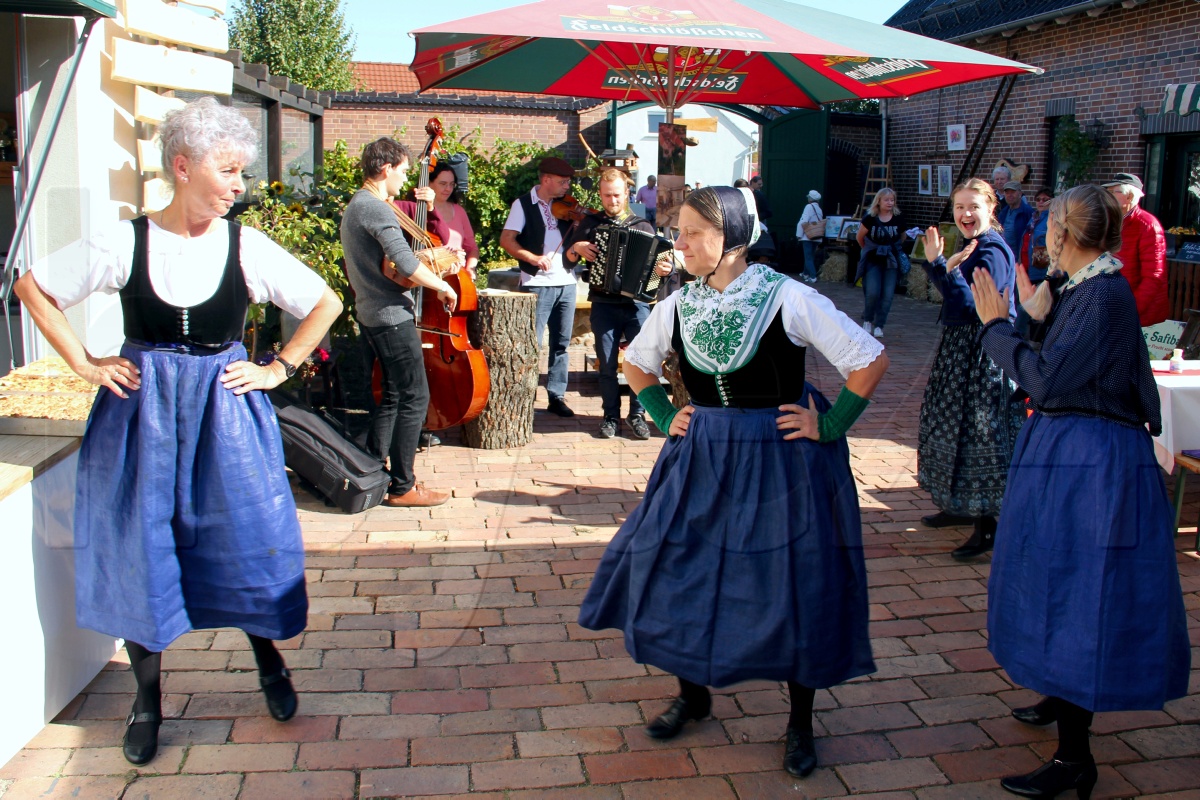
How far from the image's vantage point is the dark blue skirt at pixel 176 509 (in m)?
2.63

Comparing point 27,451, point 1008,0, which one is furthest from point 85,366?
point 1008,0

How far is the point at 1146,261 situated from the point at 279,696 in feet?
16.9

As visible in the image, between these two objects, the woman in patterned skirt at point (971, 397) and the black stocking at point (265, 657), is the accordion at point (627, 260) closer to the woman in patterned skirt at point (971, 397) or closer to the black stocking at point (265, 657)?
the woman in patterned skirt at point (971, 397)

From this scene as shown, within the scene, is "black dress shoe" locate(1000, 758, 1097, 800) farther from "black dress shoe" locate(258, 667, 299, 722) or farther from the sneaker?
the sneaker

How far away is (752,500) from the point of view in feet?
8.57

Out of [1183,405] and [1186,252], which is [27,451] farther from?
[1186,252]

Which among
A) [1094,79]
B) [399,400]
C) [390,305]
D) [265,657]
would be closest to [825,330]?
[265,657]

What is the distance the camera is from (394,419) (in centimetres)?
500

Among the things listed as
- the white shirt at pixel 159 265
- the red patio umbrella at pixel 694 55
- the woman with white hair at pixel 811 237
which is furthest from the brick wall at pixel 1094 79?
the white shirt at pixel 159 265

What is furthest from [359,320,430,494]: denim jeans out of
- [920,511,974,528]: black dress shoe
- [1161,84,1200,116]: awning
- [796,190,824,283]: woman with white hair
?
[796,190,824,283]: woman with white hair

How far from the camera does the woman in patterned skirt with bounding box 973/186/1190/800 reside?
2547mm

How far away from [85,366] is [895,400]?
5.99 metres

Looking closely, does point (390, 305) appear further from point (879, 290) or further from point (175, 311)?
point (879, 290)

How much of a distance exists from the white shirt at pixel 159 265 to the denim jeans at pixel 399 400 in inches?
77.7
